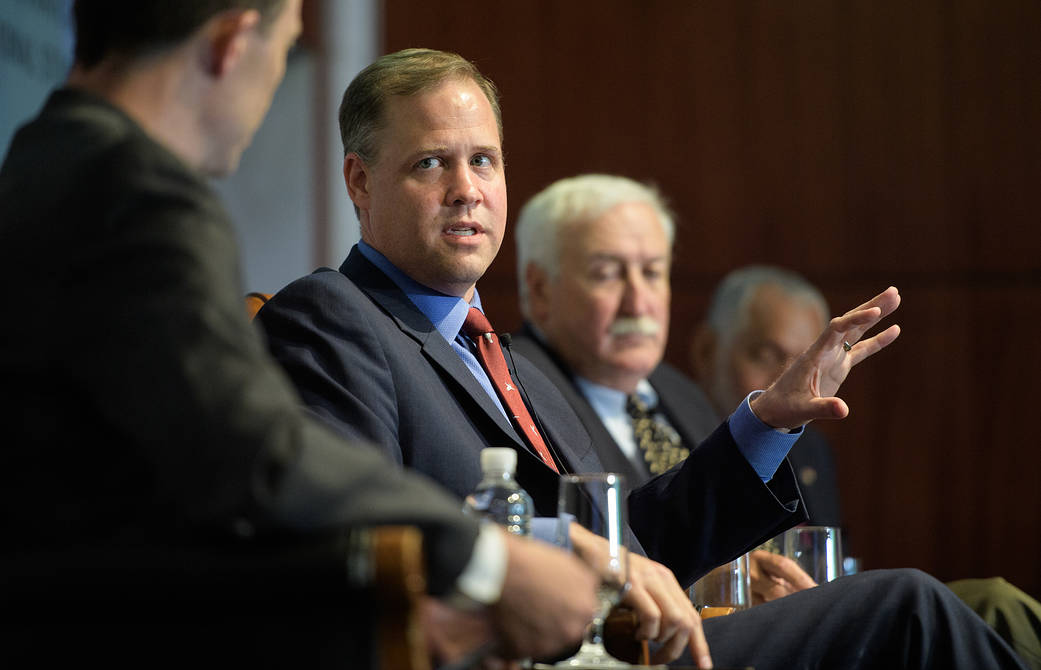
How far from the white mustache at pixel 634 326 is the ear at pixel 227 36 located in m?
2.42

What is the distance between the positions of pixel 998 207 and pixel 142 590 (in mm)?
4296

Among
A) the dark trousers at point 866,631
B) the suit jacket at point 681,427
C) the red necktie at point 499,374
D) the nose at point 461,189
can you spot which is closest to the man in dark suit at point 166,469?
the dark trousers at point 866,631

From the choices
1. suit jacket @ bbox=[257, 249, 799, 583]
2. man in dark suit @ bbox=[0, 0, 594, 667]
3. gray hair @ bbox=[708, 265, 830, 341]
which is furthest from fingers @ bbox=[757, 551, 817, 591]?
gray hair @ bbox=[708, 265, 830, 341]

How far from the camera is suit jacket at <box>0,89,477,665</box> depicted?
40.1 inches

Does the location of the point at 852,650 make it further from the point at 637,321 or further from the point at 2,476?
the point at 637,321

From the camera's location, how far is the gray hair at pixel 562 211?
3.74 metres

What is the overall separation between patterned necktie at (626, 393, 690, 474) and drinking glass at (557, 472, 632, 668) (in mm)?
1956

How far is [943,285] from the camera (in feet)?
15.5

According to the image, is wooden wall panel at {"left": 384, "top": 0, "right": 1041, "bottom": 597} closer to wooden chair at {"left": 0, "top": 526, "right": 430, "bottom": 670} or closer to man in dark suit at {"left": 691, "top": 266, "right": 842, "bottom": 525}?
man in dark suit at {"left": 691, "top": 266, "right": 842, "bottom": 525}

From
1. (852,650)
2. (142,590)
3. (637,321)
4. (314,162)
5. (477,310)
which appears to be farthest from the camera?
(314,162)

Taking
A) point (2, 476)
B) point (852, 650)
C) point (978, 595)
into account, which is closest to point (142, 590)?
point (2, 476)

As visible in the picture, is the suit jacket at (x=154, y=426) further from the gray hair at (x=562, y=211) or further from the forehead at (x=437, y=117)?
the gray hair at (x=562, y=211)

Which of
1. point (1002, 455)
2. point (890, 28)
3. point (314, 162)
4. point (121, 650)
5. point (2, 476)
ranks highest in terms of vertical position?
point (890, 28)

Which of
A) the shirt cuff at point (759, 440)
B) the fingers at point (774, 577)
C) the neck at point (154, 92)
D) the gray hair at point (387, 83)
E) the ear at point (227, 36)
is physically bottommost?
the fingers at point (774, 577)
